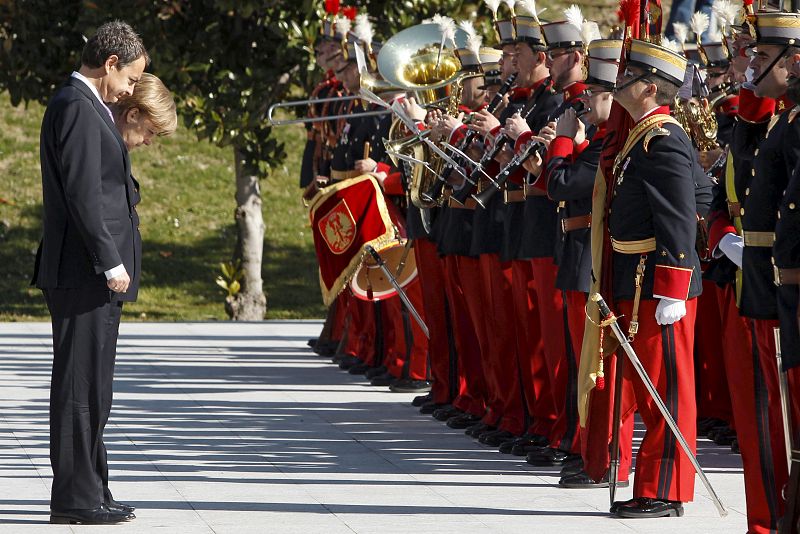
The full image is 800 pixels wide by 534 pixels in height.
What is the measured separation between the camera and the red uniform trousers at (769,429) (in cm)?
547

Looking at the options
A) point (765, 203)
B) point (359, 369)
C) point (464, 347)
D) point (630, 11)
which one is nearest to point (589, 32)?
point (630, 11)

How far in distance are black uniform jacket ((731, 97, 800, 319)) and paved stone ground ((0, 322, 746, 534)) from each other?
106cm

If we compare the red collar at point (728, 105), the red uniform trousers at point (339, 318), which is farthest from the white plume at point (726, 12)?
the red uniform trousers at point (339, 318)

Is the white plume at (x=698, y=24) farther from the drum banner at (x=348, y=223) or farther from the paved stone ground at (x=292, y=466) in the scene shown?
the drum banner at (x=348, y=223)

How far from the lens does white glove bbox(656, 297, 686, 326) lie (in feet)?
A: 19.6

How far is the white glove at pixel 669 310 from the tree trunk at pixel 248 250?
994 cm

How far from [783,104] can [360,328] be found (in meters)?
6.10

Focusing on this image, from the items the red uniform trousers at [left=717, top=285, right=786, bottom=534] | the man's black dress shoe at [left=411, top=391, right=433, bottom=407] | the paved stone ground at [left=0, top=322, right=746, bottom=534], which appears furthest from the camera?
the man's black dress shoe at [left=411, top=391, right=433, bottom=407]

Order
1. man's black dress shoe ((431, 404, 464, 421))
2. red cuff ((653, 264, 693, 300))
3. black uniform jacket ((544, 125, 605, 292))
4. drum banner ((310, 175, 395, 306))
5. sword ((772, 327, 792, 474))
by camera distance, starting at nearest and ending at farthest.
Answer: sword ((772, 327, 792, 474)) → red cuff ((653, 264, 693, 300)) → black uniform jacket ((544, 125, 605, 292)) → man's black dress shoe ((431, 404, 464, 421)) → drum banner ((310, 175, 395, 306))

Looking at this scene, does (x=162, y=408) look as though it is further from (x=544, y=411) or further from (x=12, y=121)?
(x=12, y=121)

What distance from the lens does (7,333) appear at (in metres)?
13.3

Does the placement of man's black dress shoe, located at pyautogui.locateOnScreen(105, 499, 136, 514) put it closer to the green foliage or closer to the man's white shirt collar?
the man's white shirt collar

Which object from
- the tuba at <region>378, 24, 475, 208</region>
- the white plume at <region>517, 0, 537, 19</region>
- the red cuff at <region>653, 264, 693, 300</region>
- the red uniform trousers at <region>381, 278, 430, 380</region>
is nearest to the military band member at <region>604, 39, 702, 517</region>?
the red cuff at <region>653, 264, 693, 300</region>

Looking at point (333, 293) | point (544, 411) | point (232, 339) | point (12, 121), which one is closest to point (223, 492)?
point (544, 411)
